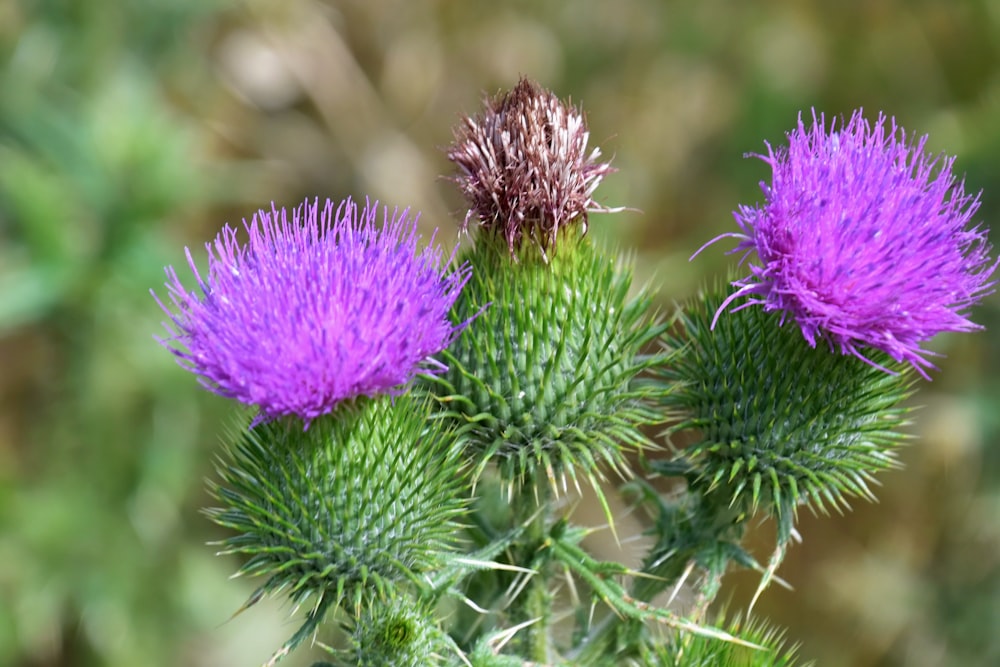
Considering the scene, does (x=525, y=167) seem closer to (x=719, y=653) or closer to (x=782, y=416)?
(x=782, y=416)

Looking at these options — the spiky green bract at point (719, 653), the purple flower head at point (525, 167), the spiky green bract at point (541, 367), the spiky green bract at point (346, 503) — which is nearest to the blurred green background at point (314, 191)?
the purple flower head at point (525, 167)

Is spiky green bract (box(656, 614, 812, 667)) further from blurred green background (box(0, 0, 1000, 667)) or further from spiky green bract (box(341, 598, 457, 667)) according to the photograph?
blurred green background (box(0, 0, 1000, 667))

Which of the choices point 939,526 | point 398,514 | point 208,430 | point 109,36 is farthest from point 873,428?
point 109,36

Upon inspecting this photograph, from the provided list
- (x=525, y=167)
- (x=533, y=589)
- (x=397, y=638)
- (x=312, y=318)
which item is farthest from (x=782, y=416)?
(x=312, y=318)

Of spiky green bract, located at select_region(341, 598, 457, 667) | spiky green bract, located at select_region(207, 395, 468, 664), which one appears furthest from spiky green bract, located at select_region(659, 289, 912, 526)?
spiky green bract, located at select_region(341, 598, 457, 667)

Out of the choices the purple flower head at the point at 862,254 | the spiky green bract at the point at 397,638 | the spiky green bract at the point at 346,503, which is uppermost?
the purple flower head at the point at 862,254

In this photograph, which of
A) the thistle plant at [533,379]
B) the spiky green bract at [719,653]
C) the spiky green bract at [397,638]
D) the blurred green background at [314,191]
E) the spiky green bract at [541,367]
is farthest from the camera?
the blurred green background at [314,191]

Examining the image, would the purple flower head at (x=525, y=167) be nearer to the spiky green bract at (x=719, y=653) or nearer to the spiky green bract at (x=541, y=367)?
the spiky green bract at (x=541, y=367)
